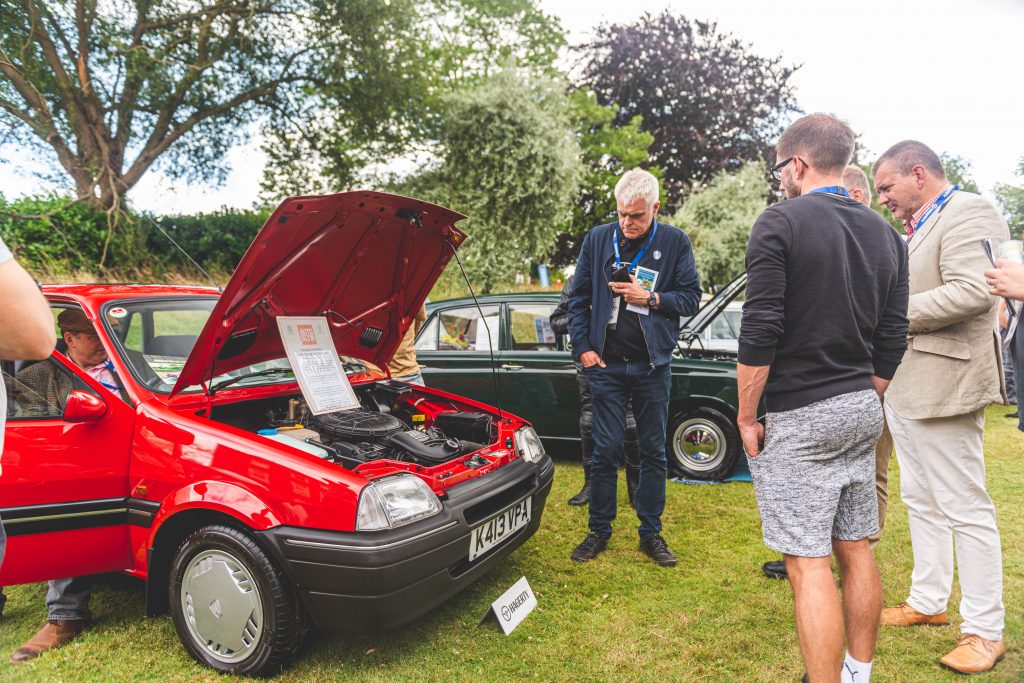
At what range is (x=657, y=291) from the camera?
3477 mm

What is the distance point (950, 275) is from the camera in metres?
2.50

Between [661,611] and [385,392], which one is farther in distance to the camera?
[385,392]

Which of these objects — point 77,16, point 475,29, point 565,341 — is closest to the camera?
point 565,341

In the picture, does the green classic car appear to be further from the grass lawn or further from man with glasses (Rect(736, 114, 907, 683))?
man with glasses (Rect(736, 114, 907, 683))

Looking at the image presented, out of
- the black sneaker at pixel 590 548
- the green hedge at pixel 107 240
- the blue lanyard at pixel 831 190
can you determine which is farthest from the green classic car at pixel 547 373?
the green hedge at pixel 107 240

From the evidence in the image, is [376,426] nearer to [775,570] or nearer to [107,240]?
[775,570]

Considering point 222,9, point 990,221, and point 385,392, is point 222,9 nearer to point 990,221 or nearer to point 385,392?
point 385,392

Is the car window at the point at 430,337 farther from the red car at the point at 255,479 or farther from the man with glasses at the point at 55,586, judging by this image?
the man with glasses at the point at 55,586

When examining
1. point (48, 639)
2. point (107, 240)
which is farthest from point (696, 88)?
point (48, 639)

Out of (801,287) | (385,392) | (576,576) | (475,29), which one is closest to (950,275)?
(801,287)

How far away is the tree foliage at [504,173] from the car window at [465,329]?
21.6 ft

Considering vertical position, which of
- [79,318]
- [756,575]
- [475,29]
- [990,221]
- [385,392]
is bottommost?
[756,575]

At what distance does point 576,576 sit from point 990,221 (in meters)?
2.54

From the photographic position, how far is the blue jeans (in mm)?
3449
